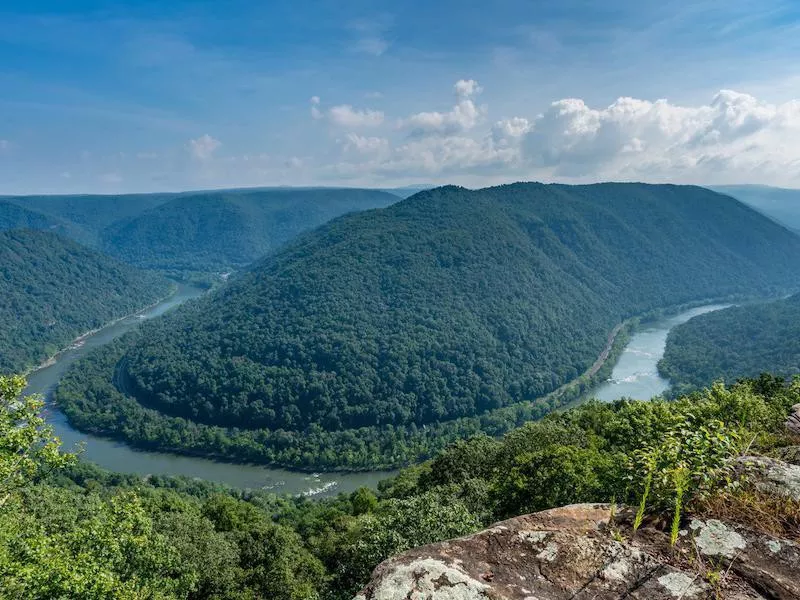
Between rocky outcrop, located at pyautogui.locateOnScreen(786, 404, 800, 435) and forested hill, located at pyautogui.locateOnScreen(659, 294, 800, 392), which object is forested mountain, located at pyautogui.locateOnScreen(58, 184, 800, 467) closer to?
forested hill, located at pyautogui.locateOnScreen(659, 294, 800, 392)

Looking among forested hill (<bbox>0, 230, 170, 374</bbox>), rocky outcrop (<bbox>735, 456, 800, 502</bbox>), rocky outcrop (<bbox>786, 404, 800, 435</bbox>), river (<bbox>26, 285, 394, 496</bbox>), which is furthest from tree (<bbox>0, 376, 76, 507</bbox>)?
forested hill (<bbox>0, 230, 170, 374</bbox>)

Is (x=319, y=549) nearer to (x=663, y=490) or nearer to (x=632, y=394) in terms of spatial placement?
(x=663, y=490)

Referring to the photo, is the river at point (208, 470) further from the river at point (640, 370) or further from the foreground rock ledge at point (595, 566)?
the foreground rock ledge at point (595, 566)

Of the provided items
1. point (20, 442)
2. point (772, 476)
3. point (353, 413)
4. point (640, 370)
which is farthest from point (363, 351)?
point (772, 476)

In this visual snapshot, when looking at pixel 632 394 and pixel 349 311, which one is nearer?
pixel 632 394

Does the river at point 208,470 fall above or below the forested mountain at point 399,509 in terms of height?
below

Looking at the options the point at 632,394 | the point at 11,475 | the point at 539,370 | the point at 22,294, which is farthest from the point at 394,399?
the point at 22,294

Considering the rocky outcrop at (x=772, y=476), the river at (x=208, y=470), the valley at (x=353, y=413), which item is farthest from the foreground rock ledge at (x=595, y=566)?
the river at (x=208, y=470)
